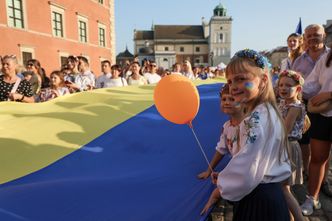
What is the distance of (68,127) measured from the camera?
9.20 ft

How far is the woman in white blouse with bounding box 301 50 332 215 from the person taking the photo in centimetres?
260

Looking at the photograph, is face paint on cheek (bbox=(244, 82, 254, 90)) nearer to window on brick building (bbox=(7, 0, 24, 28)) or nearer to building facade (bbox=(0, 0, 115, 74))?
building facade (bbox=(0, 0, 115, 74))

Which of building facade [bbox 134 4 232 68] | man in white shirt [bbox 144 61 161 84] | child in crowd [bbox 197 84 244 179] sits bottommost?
child in crowd [bbox 197 84 244 179]

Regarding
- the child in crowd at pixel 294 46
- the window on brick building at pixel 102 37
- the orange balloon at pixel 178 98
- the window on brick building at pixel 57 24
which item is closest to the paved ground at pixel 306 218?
the orange balloon at pixel 178 98

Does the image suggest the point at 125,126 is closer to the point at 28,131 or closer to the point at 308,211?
the point at 28,131

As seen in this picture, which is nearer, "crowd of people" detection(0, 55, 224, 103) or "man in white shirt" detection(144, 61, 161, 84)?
"crowd of people" detection(0, 55, 224, 103)

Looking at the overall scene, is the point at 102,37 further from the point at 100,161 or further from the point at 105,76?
the point at 100,161

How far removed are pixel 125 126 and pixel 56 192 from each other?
1.22 meters

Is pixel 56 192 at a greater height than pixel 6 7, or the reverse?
pixel 6 7

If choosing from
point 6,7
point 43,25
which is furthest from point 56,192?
point 43,25

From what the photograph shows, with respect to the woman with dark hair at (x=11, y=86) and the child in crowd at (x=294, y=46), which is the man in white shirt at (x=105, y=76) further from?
the child in crowd at (x=294, y=46)

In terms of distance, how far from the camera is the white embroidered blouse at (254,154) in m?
1.24

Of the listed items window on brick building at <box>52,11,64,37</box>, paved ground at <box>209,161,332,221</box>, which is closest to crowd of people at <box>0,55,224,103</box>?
paved ground at <box>209,161,332,221</box>

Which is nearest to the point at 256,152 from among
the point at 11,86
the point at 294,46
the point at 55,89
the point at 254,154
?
the point at 254,154
